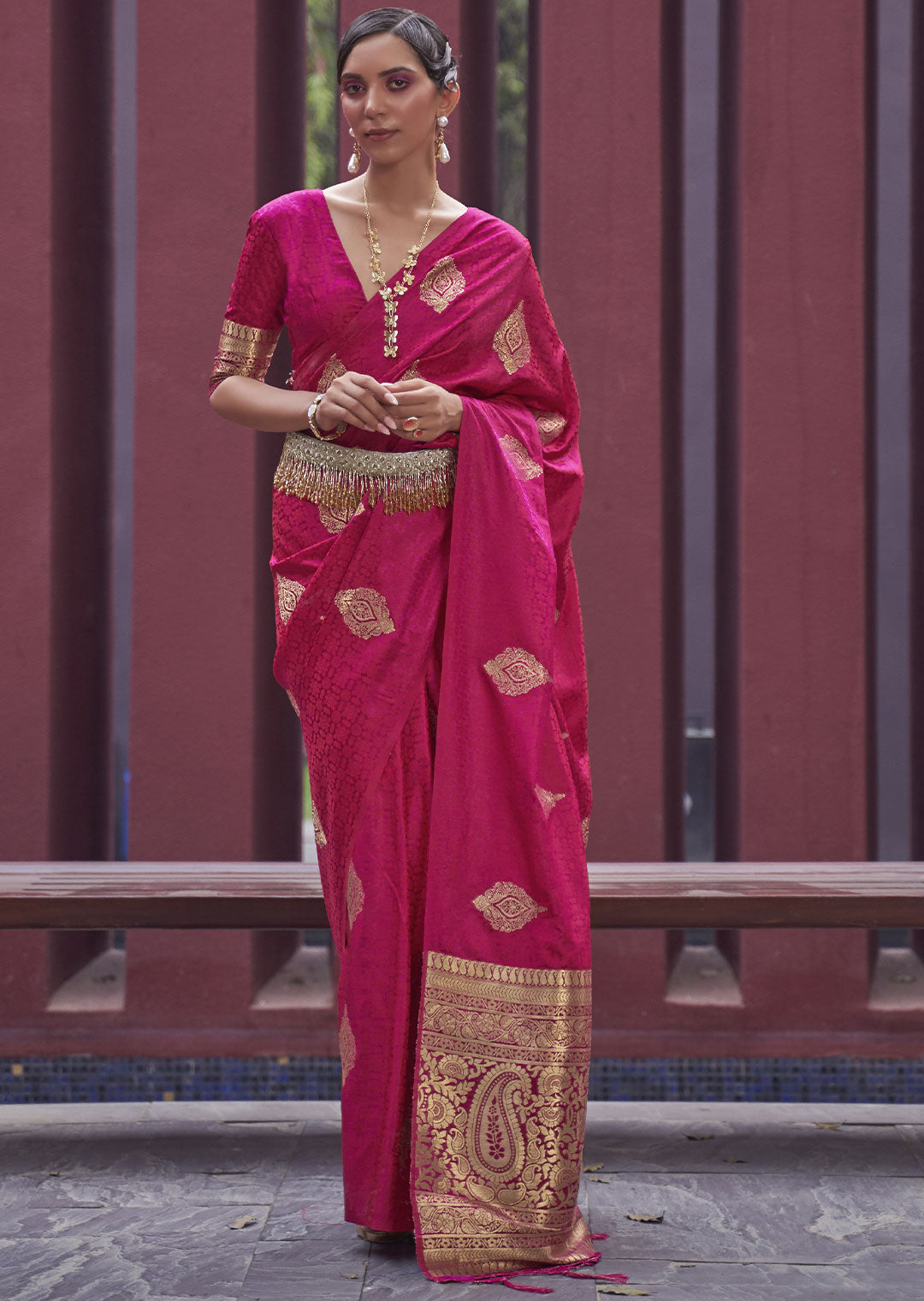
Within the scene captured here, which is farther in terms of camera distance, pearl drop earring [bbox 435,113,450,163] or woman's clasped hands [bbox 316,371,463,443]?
pearl drop earring [bbox 435,113,450,163]

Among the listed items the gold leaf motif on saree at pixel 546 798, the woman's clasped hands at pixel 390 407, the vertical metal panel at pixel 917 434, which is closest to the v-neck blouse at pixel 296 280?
the woman's clasped hands at pixel 390 407

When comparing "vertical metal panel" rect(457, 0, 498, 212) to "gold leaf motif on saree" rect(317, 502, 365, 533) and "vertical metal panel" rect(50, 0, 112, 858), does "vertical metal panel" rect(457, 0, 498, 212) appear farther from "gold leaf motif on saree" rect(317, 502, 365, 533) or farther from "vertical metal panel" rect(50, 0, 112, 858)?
"gold leaf motif on saree" rect(317, 502, 365, 533)

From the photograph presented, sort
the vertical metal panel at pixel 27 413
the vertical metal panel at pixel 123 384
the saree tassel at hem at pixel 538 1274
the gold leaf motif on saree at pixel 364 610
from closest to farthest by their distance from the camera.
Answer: the saree tassel at hem at pixel 538 1274
the gold leaf motif on saree at pixel 364 610
the vertical metal panel at pixel 27 413
the vertical metal panel at pixel 123 384

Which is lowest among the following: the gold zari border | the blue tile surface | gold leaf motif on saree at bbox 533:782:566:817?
the blue tile surface

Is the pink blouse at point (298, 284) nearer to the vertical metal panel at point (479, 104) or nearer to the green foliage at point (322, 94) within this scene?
the vertical metal panel at point (479, 104)

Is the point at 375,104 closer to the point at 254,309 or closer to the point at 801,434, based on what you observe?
the point at 254,309

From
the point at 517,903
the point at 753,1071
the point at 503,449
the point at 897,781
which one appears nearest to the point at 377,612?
the point at 503,449

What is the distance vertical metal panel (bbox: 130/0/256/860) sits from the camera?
3221mm

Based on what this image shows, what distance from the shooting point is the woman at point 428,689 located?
6.96 feet

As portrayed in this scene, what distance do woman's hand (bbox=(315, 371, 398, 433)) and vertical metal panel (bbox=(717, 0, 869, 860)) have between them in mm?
1423

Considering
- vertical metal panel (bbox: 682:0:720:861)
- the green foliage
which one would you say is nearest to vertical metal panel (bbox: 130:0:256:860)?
vertical metal panel (bbox: 682:0:720:861)

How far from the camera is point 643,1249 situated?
7.42 feet

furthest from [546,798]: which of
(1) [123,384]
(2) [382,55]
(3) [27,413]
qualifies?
(1) [123,384]

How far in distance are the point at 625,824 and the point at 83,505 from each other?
163 cm
